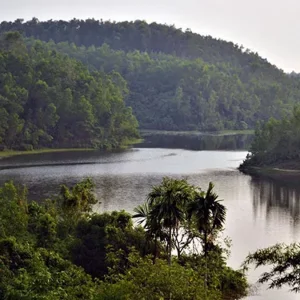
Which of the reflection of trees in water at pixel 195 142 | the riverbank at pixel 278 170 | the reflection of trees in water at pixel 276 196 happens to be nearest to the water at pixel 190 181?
the reflection of trees in water at pixel 276 196

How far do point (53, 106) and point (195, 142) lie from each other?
40.2 metres

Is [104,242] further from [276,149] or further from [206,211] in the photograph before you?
[276,149]

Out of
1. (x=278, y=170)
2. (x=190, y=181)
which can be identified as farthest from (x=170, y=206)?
(x=278, y=170)

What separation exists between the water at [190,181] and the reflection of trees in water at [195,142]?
8635 millimetres

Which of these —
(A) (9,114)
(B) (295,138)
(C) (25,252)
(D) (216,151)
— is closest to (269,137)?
(B) (295,138)

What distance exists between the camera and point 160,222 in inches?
1467

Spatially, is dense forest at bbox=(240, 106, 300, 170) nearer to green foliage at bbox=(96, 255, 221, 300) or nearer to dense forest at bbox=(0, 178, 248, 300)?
dense forest at bbox=(0, 178, 248, 300)

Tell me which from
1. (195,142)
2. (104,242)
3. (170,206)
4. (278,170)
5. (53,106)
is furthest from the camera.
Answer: (195,142)

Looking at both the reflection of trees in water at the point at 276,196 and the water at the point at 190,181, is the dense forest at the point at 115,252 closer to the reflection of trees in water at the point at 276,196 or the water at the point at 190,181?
the water at the point at 190,181

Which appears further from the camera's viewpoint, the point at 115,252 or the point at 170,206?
the point at 115,252

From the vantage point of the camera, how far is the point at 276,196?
75812 millimetres

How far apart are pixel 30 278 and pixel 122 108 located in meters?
131

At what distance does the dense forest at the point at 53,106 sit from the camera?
127375mm

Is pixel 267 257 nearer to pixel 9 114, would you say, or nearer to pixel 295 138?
pixel 295 138
